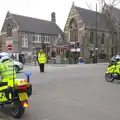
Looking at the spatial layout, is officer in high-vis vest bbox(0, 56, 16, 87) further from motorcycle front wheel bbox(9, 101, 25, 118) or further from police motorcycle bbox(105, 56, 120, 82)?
police motorcycle bbox(105, 56, 120, 82)

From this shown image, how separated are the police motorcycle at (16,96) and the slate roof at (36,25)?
152 feet

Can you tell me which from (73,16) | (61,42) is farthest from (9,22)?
(73,16)

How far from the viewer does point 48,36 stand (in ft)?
188

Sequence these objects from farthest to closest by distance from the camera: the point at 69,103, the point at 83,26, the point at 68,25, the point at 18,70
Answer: the point at 68,25 < the point at 83,26 < the point at 18,70 < the point at 69,103

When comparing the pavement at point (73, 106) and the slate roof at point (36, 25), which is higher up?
the slate roof at point (36, 25)

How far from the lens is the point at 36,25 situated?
5691 cm

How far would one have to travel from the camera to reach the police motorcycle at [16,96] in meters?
6.36

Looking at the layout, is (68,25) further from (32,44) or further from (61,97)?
(61,97)

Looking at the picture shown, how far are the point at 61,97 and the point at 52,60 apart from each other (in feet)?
91.7

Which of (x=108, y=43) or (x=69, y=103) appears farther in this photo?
(x=108, y=43)

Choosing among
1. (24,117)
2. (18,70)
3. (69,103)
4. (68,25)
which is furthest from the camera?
(68,25)

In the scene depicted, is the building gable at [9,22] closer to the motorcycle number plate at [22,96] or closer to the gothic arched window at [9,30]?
the gothic arched window at [9,30]

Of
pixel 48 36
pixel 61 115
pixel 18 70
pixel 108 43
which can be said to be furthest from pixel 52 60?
pixel 61 115

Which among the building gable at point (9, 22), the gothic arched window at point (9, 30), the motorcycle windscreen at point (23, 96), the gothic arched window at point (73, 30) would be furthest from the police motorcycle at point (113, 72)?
the gothic arched window at point (9, 30)
